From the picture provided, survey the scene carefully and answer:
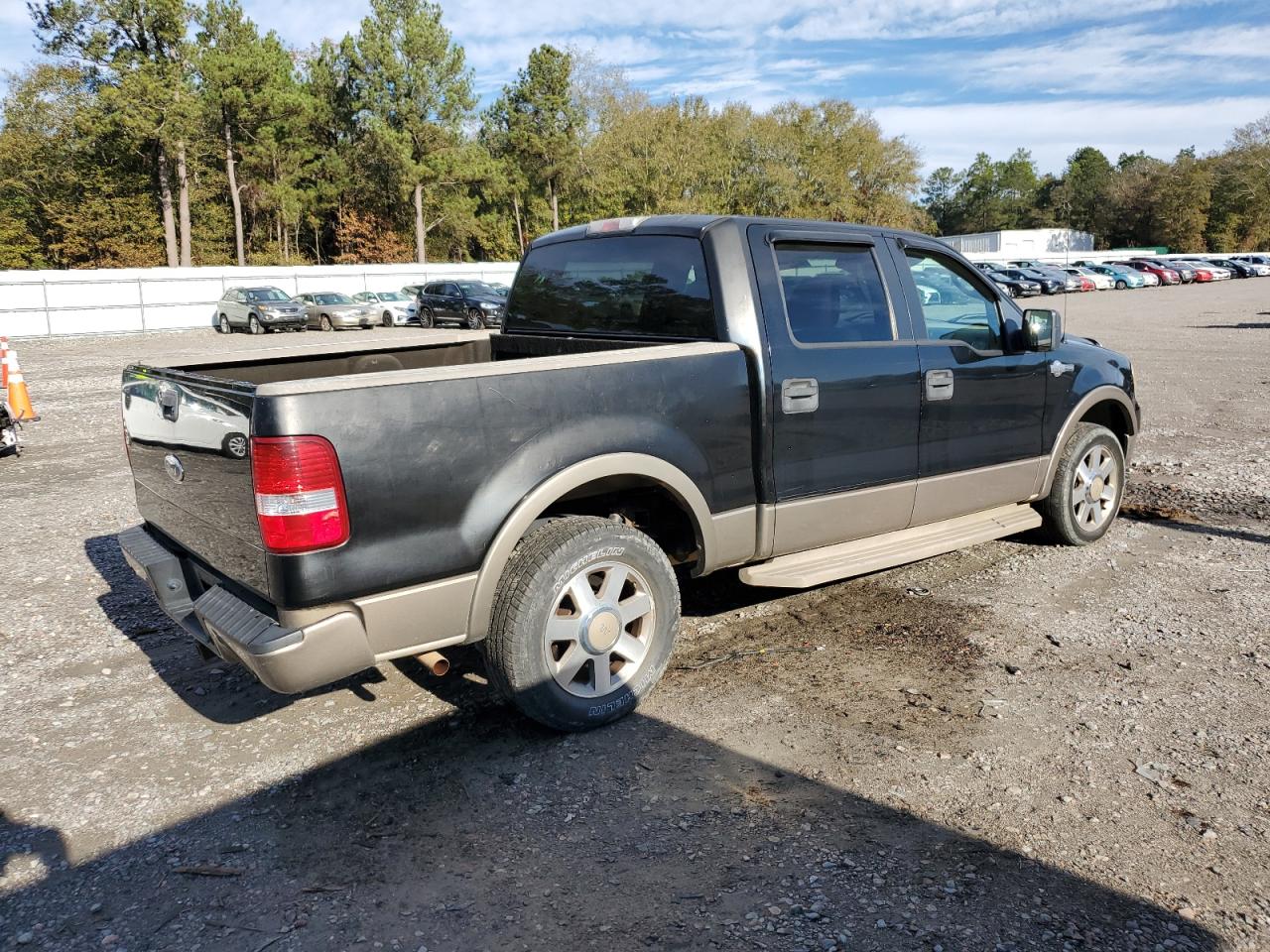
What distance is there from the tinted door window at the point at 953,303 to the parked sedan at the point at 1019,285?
38711 mm

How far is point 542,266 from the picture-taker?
5.26 metres

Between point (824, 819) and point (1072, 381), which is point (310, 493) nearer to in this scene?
point (824, 819)

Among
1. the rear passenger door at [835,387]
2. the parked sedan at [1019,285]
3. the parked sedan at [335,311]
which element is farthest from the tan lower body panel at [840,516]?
the parked sedan at [1019,285]

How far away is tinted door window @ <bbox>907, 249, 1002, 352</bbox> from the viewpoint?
16.4 ft

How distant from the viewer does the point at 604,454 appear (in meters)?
3.72

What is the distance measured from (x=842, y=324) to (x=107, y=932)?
3699 mm

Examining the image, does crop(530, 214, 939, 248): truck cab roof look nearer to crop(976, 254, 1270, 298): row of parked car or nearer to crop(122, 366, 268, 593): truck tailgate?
crop(122, 366, 268, 593): truck tailgate

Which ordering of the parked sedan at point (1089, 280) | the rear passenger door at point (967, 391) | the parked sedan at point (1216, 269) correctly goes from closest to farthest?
the rear passenger door at point (967, 391), the parked sedan at point (1089, 280), the parked sedan at point (1216, 269)

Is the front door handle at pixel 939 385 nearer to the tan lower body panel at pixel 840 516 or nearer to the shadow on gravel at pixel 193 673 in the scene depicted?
the tan lower body panel at pixel 840 516

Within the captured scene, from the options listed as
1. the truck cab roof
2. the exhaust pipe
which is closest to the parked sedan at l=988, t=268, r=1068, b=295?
the truck cab roof

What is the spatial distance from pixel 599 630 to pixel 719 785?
2.44 ft

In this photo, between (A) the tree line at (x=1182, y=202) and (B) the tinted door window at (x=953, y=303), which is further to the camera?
(A) the tree line at (x=1182, y=202)

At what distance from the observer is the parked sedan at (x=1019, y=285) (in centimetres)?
4169

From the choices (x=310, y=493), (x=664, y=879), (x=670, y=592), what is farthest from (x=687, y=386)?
(x=664, y=879)
